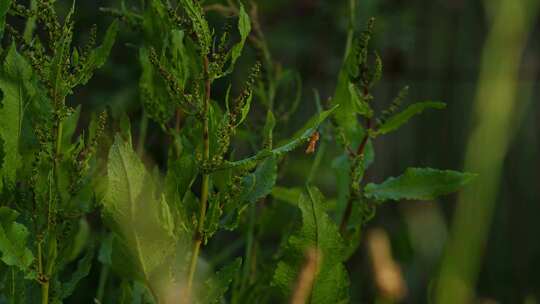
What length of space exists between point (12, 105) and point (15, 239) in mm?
130

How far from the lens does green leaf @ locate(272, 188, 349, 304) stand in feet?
3.13

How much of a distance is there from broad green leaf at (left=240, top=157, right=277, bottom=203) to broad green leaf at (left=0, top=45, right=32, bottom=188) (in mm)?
219

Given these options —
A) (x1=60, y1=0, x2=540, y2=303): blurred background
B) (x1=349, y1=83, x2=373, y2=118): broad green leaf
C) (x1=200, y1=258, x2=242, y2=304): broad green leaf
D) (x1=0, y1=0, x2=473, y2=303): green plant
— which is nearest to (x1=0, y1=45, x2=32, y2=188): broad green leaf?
(x1=0, y1=0, x2=473, y2=303): green plant

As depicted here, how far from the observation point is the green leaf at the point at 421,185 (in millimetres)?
1076

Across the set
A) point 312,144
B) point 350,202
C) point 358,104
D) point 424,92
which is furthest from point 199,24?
point 424,92

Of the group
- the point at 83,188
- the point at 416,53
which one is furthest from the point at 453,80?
the point at 83,188

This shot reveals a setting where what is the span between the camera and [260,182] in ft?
3.18

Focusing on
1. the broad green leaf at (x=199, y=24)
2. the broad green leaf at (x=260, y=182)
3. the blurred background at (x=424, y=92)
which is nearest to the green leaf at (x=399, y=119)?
the broad green leaf at (x=260, y=182)

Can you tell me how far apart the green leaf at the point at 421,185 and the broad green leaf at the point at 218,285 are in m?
0.22

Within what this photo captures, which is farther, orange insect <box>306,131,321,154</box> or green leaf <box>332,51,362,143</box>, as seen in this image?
green leaf <box>332,51,362,143</box>

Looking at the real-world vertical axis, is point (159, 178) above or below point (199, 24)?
below

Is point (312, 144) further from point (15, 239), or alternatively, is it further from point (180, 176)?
point (15, 239)

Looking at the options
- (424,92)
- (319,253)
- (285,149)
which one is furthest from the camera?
(424,92)

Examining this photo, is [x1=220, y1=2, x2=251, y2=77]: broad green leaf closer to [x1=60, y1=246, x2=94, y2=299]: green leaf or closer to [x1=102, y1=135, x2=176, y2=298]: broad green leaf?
[x1=102, y1=135, x2=176, y2=298]: broad green leaf
